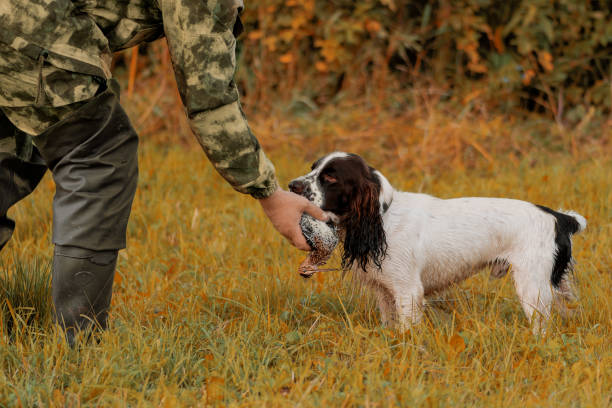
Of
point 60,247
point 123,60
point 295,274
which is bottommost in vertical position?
point 295,274

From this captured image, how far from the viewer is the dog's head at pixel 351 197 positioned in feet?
10.4

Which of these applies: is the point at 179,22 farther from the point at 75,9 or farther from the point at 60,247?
the point at 60,247

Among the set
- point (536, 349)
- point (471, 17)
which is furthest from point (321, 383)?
point (471, 17)

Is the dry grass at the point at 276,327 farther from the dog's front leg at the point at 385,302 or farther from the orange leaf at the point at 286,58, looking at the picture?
the orange leaf at the point at 286,58

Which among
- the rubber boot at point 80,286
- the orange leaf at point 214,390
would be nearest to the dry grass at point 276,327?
the orange leaf at point 214,390

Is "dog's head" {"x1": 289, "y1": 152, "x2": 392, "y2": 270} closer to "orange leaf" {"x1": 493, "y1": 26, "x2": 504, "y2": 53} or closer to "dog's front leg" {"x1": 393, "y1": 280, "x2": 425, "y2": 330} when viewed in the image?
"dog's front leg" {"x1": 393, "y1": 280, "x2": 425, "y2": 330}

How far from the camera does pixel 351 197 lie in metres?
3.18

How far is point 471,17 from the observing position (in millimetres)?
6930

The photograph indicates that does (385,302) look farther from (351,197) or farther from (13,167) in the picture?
(13,167)

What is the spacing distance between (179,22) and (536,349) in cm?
185

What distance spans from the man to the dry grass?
13.4 inches

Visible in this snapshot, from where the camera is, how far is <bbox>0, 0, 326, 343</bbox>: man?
2307 mm

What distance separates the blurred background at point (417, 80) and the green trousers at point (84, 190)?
3981mm

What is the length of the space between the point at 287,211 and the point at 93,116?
83 centimetres
